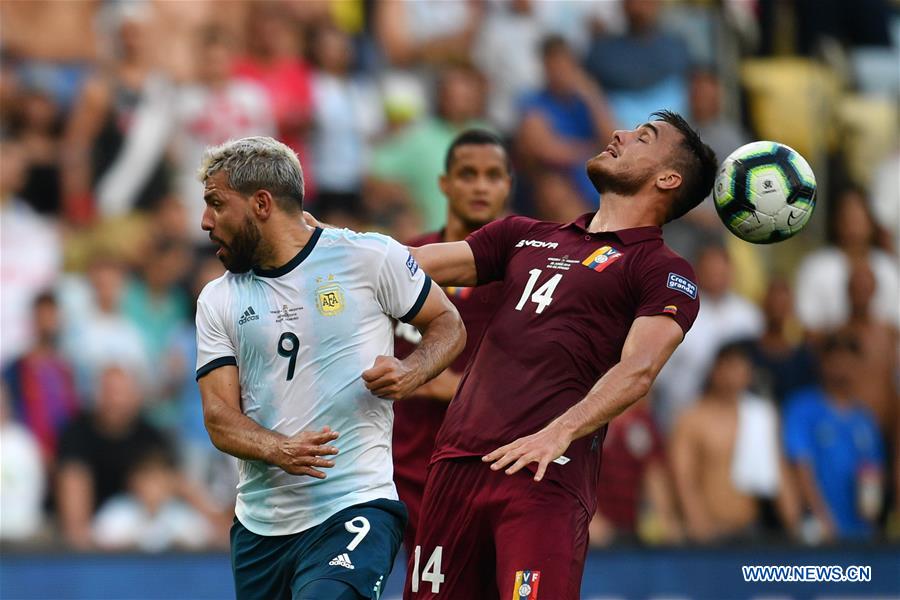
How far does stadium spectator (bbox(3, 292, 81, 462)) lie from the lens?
1070 cm

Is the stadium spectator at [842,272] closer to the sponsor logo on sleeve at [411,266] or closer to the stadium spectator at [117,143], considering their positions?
the stadium spectator at [117,143]

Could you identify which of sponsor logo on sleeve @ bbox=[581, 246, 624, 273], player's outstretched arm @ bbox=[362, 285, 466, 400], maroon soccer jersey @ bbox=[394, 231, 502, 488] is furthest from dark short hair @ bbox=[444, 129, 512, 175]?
player's outstretched arm @ bbox=[362, 285, 466, 400]

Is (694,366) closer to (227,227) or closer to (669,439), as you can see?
(669,439)

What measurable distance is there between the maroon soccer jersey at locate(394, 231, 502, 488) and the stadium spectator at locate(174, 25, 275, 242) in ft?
15.3

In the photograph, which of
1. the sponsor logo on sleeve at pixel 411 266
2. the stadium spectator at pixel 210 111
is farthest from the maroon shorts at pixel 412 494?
the stadium spectator at pixel 210 111

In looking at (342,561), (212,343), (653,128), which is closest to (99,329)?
(212,343)

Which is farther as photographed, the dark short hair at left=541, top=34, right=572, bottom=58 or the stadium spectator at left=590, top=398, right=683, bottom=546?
the dark short hair at left=541, top=34, right=572, bottom=58

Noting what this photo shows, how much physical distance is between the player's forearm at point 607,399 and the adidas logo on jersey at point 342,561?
3.09 ft

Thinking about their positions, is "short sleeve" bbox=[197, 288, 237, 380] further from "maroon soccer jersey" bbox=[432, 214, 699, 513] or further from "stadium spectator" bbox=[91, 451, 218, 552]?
"stadium spectator" bbox=[91, 451, 218, 552]

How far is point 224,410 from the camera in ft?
17.8

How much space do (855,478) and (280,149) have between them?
6877mm

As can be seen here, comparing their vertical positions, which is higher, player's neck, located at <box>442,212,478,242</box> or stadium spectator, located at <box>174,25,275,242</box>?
stadium spectator, located at <box>174,25,275,242</box>

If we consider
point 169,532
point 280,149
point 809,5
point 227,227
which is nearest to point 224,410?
point 227,227

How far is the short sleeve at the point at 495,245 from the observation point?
6156 mm
